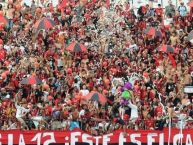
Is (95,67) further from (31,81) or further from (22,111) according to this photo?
(22,111)

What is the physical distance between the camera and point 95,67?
30469mm

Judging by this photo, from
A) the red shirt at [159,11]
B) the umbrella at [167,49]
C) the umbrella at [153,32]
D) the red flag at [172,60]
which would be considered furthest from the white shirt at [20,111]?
the red shirt at [159,11]

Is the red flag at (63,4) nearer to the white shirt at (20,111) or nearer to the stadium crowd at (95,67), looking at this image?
the stadium crowd at (95,67)

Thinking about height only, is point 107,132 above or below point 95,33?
below

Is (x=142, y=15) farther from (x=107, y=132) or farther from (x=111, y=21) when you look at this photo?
(x=107, y=132)

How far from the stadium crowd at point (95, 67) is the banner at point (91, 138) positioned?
14.2 inches

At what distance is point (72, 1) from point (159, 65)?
591 centimetres

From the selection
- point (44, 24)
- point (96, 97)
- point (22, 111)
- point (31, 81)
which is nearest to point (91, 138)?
point (96, 97)

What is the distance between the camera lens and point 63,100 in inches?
1113

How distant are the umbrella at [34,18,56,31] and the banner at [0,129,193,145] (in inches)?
273

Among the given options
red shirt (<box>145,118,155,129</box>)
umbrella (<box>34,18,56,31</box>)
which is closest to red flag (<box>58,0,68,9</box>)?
umbrella (<box>34,18,56,31</box>)

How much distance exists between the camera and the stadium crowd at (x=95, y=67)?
27.0 metres

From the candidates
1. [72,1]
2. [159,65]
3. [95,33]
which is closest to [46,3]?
[72,1]

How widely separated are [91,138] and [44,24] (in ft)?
23.6
